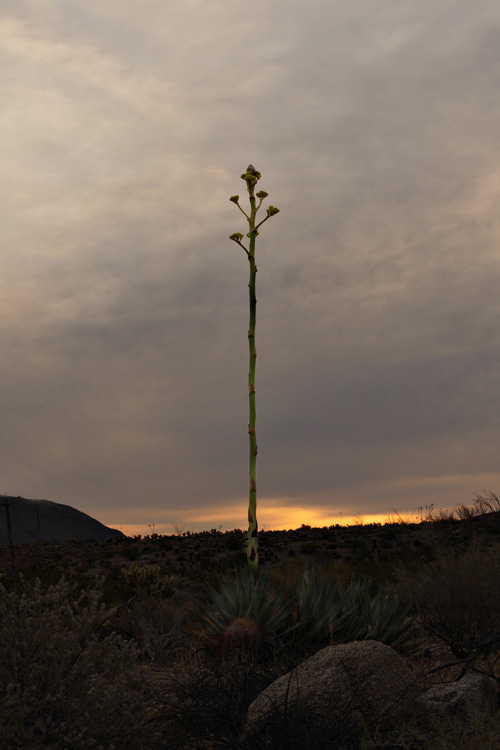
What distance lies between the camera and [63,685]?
182 inches

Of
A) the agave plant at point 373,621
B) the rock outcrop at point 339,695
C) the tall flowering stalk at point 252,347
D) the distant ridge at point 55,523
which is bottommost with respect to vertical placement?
the rock outcrop at point 339,695

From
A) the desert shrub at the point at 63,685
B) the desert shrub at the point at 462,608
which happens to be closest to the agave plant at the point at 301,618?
the desert shrub at the point at 462,608

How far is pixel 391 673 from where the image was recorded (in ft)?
20.3

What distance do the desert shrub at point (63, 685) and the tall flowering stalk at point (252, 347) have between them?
4.45 meters

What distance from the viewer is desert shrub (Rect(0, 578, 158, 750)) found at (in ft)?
14.4

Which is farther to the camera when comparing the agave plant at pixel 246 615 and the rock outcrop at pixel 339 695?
the agave plant at pixel 246 615

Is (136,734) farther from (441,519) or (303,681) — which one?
(441,519)

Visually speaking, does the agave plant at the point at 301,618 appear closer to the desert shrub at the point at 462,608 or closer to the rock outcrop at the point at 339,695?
the desert shrub at the point at 462,608

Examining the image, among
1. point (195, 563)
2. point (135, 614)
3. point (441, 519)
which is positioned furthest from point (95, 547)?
point (135, 614)

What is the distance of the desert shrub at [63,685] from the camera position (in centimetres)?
439

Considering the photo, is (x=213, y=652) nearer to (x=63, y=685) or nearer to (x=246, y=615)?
(x=246, y=615)

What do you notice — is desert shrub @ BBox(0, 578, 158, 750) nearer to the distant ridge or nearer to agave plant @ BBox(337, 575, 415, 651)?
agave plant @ BBox(337, 575, 415, 651)

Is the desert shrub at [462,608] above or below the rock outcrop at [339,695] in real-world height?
above

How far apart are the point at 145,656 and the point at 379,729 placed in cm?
617
